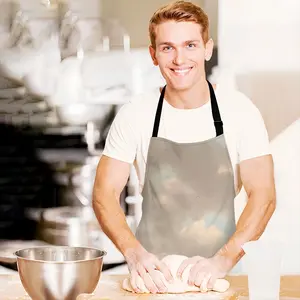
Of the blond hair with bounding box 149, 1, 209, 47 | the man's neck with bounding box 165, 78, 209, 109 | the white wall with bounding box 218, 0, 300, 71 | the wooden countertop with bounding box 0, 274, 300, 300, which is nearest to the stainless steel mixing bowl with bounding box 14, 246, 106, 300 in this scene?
the wooden countertop with bounding box 0, 274, 300, 300

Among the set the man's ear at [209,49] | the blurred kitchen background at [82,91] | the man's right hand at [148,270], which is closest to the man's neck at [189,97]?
the man's ear at [209,49]

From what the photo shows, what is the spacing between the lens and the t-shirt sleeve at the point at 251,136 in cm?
211

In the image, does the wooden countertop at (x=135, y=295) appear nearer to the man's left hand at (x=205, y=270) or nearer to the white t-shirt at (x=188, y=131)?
the man's left hand at (x=205, y=270)

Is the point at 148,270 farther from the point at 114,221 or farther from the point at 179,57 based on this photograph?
the point at 179,57

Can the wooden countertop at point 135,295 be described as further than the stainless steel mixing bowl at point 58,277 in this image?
Yes

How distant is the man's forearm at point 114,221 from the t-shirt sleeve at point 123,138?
0.43 feet

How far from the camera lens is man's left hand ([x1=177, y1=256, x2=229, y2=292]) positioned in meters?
1.84

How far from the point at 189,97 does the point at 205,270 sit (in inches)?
21.6

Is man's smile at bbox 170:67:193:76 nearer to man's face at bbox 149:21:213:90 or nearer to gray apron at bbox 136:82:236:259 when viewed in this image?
man's face at bbox 149:21:213:90

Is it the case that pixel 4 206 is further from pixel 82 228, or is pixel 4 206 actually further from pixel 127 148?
pixel 127 148

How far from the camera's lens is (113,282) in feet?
6.40

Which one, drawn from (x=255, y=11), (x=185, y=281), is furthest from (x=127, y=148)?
(x=255, y=11)

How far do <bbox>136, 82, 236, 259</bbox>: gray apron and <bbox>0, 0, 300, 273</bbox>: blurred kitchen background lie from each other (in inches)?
11.6

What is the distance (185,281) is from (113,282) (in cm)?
23
